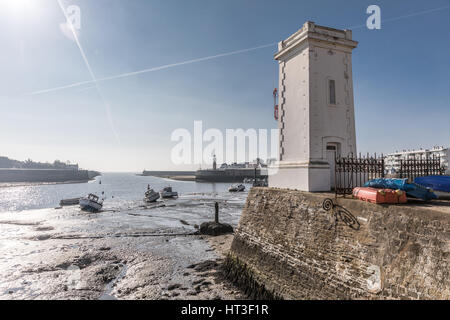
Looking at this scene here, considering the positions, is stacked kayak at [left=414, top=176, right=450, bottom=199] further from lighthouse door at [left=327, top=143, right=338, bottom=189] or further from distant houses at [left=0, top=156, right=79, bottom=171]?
distant houses at [left=0, top=156, right=79, bottom=171]

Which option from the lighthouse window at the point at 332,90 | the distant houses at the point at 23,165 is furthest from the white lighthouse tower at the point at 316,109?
the distant houses at the point at 23,165

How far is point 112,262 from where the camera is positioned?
54.5 feet

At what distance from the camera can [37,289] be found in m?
12.8

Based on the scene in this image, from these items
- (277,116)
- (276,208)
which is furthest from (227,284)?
(277,116)

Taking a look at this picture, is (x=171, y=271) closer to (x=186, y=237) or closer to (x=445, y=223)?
(x=186, y=237)

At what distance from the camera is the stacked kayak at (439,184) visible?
852cm

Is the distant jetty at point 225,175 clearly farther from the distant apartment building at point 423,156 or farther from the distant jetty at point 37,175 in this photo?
the distant jetty at point 37,175

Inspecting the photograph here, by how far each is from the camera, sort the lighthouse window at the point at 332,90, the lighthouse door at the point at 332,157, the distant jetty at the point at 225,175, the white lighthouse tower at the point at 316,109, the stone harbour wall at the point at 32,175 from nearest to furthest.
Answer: the white lighthouse tower at the point at 316,109, the lighthouse door at the point at 332,157, the lighthouse window at the point at 332,90, the distant jetty at the point at 225,175, the stone harbour wall at the point at 32,175

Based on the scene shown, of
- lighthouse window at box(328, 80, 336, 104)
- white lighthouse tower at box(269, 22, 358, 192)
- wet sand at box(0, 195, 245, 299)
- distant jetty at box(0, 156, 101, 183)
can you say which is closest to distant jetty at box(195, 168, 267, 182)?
distant jetty at box(0, 156, 101, 183)

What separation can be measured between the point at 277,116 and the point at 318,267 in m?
8.63

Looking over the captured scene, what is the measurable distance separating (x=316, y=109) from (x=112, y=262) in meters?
15.9

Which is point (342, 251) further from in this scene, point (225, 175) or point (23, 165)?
point (23, 165)

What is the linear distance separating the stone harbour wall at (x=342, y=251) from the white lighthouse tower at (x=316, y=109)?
1703mm
